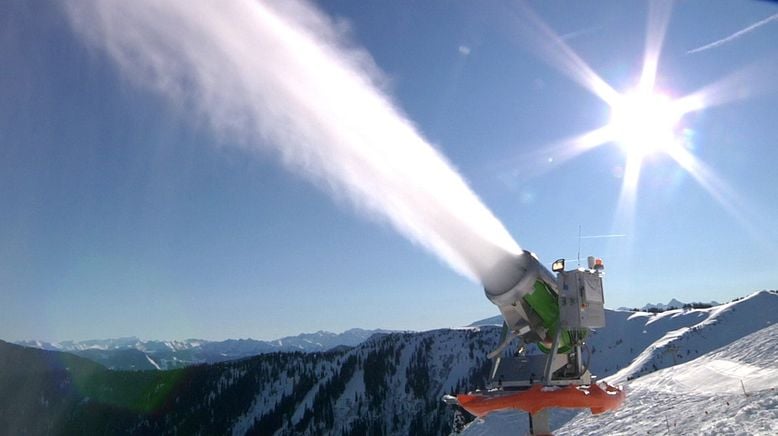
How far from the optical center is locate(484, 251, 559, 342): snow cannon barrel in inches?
386

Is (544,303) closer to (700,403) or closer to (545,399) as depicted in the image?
(545,399)

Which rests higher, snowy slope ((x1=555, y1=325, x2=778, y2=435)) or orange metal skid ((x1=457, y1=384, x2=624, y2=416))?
snowy slope ((x1=555, y1=325, x2=778, y2=435))

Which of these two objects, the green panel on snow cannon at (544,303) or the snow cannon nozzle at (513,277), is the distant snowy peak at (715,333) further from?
the snow cannon nozzle at (513,277)

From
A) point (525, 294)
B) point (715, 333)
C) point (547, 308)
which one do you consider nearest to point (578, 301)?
point (547, 308)

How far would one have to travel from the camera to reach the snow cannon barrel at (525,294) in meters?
9.80

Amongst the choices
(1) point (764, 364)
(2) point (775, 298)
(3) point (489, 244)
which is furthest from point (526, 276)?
(2) point (775, 298)

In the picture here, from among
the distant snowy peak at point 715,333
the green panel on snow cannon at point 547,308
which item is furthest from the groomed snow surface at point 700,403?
the distant snowy peak at point 715,333

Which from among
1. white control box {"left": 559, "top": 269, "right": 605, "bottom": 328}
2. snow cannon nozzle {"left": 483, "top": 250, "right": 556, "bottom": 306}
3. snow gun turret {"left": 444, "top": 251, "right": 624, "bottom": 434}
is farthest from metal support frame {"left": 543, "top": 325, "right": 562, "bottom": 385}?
snow cannon nozzle {"left": 483, "top": 250, "right": 556, "bottom": 306}

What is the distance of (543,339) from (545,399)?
1.85 meters

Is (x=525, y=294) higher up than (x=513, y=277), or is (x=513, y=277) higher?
(x=513, y=277)

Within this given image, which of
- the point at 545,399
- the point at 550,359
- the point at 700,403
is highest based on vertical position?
the point at 700,403

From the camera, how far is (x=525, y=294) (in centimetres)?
1023

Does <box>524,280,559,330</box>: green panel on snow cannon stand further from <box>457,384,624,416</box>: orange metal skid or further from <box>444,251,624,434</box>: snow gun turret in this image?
<box>457,384,624,416</box>: orange metal skid

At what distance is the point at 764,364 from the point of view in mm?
32594
